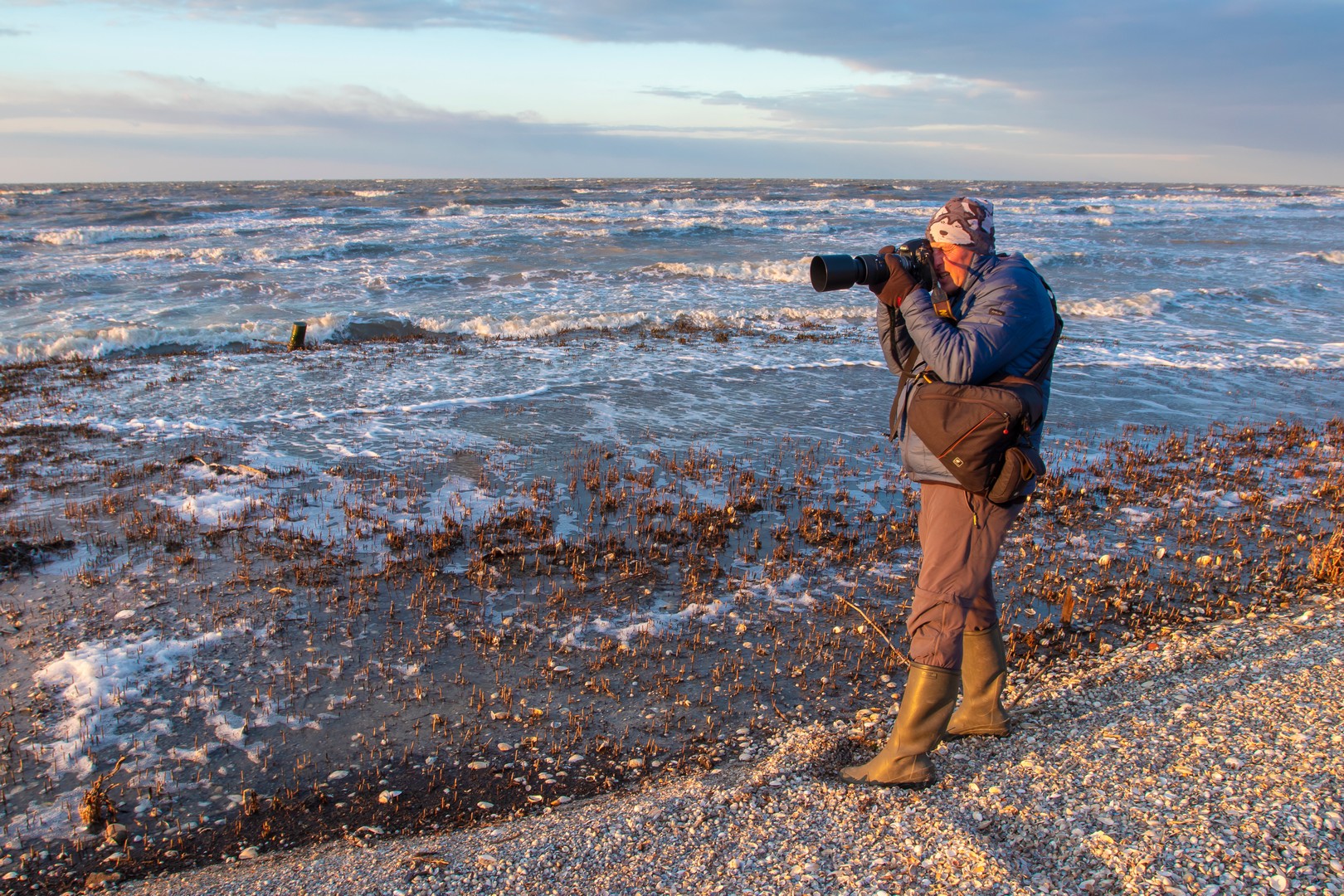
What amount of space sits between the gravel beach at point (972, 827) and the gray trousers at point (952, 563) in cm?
66

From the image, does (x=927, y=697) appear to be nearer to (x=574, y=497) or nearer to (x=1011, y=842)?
(x=1011, y=842)

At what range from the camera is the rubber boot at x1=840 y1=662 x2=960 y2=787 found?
3555 millimetres

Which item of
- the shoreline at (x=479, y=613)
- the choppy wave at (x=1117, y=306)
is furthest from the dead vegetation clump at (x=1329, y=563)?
the choppy wave at (x=1117, y=306)

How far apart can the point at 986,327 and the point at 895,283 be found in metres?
0.41

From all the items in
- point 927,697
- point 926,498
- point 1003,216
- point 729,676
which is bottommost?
point 729,676

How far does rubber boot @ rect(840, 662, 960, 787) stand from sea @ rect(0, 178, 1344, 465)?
20.6 feet

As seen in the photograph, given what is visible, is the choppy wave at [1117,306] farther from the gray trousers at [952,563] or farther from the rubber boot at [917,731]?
the rubber boot at [917,731]

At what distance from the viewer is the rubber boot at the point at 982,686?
3.83 meters

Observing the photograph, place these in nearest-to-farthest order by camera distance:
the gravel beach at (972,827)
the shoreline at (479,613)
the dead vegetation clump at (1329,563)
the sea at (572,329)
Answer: the gravel beach at (972,827) < the shoreline at (479,613) < the dead vegetation clump at (1329,563) < the sea at (572,329)

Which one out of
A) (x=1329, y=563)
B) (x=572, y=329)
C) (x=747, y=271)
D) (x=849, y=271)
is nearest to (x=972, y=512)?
(x=849, y=271)

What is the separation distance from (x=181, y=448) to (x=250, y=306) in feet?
42.6

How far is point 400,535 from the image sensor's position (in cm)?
677

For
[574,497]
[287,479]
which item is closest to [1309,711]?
[574,497]

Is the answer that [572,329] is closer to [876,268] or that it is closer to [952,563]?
[876,268]
